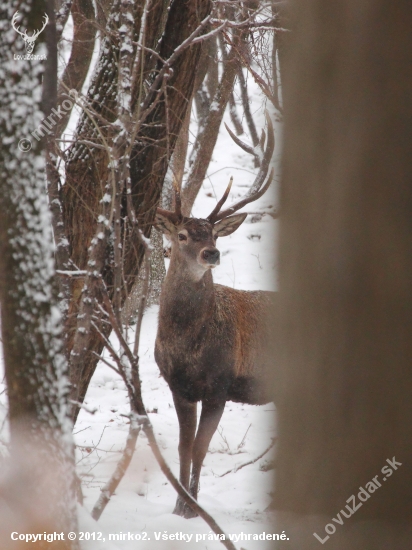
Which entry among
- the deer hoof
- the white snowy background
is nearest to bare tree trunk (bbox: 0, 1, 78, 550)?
the white snowy background

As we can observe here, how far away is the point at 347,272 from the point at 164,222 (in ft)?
14.7

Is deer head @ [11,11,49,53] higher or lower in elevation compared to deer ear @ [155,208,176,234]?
higher

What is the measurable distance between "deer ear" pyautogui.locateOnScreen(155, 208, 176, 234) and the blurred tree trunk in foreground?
432cm

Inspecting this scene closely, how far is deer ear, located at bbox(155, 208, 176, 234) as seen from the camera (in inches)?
208

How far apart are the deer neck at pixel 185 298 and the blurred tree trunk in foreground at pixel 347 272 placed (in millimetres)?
4266

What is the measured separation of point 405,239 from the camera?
889 millimetres

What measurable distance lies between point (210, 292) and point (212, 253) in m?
0.60

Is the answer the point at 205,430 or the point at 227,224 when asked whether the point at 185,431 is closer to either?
the point at 205,430

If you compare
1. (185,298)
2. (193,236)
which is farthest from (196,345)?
(193,236)

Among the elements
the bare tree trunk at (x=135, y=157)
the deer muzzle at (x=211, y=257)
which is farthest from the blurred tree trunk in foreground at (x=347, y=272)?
the deer muzzle at (x=211, y=257)

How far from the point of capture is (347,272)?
3.05 ft

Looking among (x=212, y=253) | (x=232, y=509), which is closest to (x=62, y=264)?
(x=212, y=253)

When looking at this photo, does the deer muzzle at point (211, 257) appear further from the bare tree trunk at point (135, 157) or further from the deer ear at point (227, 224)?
the deer ear at point (227, 224)

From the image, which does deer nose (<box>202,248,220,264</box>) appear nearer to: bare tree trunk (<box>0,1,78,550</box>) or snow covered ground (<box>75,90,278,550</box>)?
snow covered ground (<box>75,90,278,550</box>)
